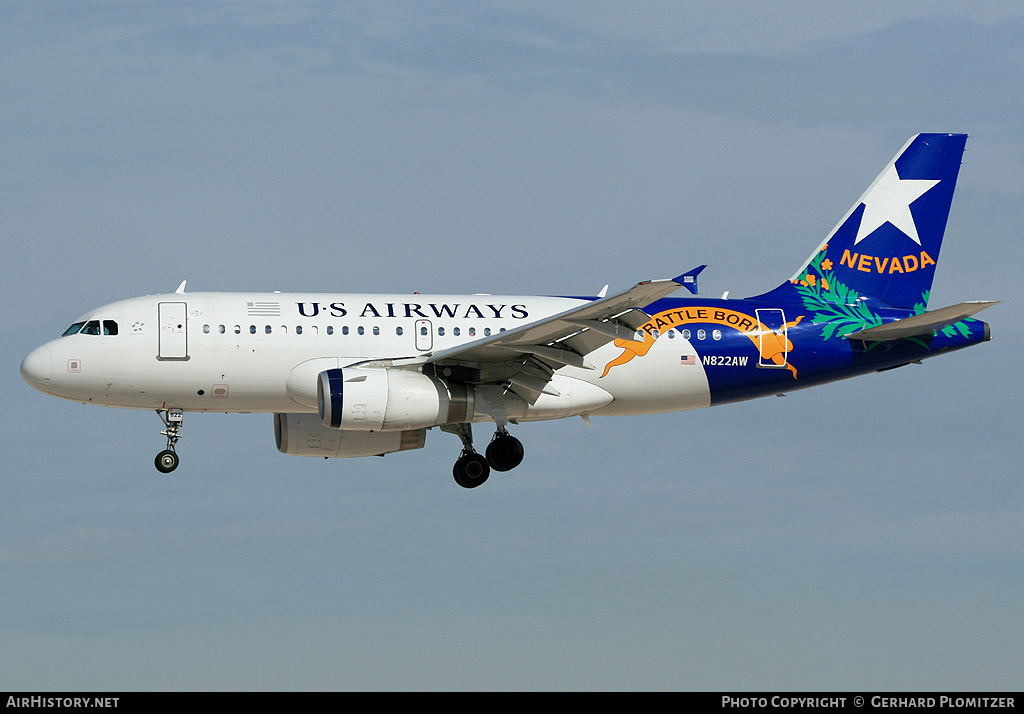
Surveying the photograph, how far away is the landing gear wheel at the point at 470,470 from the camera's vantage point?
34.8 m

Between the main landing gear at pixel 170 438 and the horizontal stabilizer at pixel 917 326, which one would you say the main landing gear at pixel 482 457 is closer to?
the main landing gear at pixel 170 438

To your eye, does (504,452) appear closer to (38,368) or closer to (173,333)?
(173,333)

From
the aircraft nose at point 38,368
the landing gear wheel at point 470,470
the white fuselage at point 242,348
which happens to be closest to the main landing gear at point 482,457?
the landing gear wheel at point 470,470

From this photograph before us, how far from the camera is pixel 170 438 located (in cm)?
3384

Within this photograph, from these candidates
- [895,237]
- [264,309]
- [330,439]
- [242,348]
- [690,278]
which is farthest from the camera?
[895,237]

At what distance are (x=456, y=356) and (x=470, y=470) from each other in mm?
3833

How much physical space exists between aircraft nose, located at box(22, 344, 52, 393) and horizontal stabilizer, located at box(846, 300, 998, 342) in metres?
19.6

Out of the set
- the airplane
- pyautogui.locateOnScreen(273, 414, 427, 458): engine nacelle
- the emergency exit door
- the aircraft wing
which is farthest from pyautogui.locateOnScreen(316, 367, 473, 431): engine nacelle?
pyautogui.locateOnScreen(273, 414, 427, 458): engine nacelle

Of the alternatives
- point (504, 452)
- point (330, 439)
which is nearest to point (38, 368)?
point (330, 439)

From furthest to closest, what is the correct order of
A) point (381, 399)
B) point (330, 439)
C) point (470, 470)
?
point (330, 439) < point (470, 470) < point (381, 399)

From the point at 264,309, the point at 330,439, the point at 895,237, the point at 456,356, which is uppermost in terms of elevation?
the point at 895,237

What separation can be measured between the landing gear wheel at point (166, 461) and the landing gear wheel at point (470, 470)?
6689mm
